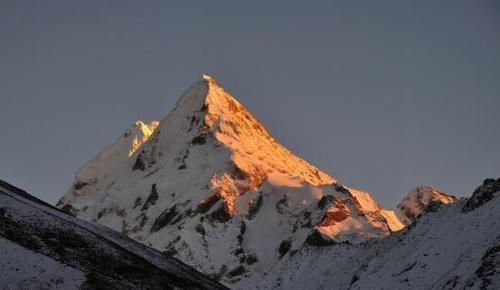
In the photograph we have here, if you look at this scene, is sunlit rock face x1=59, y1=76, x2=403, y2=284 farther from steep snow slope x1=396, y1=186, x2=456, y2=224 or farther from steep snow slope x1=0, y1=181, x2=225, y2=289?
steep snow slope x1=0, y1=181, x2=225, y2=289

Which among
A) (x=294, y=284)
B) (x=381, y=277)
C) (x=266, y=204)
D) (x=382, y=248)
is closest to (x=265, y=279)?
(x=294, y=284)

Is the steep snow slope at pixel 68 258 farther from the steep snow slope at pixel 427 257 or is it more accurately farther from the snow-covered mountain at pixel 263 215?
the snow-covered mountain at pixel 263 215

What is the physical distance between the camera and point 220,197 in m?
142

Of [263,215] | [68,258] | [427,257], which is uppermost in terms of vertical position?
[263,215]

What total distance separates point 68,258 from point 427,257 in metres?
23.3

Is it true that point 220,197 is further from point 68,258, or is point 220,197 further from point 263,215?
point 68,258

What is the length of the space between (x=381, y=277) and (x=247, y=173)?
3690 inches

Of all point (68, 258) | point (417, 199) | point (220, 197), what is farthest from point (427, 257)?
point (417, 199)

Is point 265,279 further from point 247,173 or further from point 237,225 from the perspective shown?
point 247,173

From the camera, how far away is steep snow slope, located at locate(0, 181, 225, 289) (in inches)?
1695

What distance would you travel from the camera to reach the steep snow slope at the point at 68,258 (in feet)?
141

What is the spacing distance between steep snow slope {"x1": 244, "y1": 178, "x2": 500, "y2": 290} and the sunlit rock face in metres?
21.6

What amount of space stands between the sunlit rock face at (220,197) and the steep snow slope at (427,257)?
21.6 m

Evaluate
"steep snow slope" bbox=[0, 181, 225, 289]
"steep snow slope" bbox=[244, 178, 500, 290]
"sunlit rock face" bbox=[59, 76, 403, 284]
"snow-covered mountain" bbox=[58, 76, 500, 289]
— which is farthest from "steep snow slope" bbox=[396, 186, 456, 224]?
"steep snow slope" bbox=[0, 181, 225, 289]
